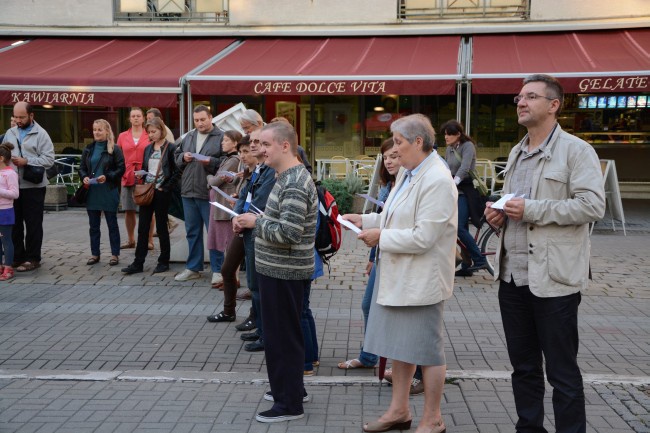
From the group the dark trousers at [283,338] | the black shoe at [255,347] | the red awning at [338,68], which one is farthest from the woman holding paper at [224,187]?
the red awning at [338,68]

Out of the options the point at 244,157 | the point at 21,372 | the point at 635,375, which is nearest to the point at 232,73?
the point at 244,157

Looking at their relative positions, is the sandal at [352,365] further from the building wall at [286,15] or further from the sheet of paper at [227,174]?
the building wall at [286,15]

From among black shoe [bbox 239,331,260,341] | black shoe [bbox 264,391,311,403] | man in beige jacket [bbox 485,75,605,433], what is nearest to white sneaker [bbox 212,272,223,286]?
black shoe [bbox 239,331,260,341]

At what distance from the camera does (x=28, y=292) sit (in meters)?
7.93

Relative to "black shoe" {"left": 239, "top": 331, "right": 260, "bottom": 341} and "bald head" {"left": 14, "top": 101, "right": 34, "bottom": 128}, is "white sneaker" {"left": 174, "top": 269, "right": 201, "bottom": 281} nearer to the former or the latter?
"black shoe" {"left": 239, "top": 331, "right": 260, "bottom": 341}

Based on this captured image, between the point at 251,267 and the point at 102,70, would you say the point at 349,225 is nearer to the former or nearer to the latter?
the point at 251,267

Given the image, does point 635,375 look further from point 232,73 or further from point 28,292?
point 232,73

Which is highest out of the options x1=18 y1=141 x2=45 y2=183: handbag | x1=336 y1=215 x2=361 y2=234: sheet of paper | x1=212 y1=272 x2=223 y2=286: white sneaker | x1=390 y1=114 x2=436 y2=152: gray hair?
x1=390 y1=114 x2=436 y2=152: gray hair

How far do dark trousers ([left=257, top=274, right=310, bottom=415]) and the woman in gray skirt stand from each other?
1.80 ft

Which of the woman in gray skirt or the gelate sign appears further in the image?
the gelate sign

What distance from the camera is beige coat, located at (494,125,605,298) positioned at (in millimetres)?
3652

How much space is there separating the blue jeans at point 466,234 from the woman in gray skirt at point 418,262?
14.9 feet

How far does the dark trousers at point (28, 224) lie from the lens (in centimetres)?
890

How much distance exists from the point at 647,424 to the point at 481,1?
42.8 ft
